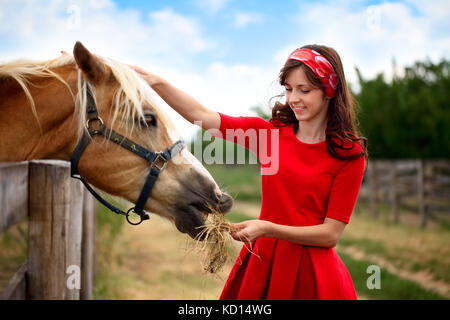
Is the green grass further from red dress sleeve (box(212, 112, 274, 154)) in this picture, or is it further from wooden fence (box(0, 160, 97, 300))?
wooden fence (box(0, 160, 97, 300))

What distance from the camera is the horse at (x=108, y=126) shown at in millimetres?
2008

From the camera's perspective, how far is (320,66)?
6.37ft

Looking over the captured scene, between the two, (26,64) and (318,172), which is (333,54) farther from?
(26,64)

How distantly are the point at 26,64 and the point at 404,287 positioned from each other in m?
5.64

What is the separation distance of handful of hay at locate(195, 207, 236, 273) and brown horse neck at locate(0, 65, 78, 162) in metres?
0.87

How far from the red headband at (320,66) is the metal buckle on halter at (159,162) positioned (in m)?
0.85

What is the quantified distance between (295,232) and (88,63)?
1328 millimetres

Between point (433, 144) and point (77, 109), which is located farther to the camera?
point (433, 144)

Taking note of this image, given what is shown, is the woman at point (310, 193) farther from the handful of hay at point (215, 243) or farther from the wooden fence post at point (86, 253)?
the wooden fence post at point (86, 253)

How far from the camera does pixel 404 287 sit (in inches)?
221

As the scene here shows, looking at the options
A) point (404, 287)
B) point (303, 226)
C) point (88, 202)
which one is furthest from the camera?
point (404, 287)

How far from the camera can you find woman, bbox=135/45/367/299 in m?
1.91

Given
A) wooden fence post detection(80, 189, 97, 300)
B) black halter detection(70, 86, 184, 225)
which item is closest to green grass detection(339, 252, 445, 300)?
wooden fence post detection(80, 189, 97, 300)
